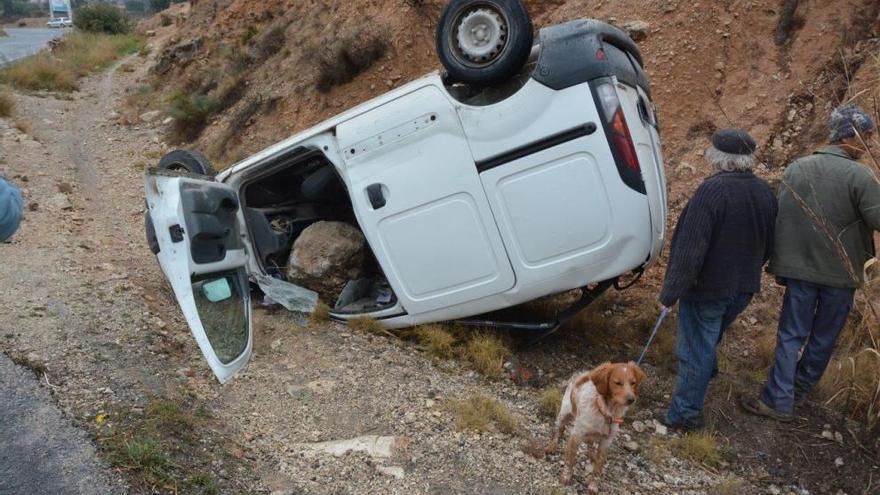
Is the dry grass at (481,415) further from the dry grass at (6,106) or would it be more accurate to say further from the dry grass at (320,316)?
the dry grass at (6,106)

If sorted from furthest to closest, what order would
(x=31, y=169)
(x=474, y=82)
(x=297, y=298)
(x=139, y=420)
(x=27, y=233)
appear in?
(x=31, y=169) → (x=27, y=233) → (x=297, y=298) → (x=474, y=82) → (x=139, y=420)

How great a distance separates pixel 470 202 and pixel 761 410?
214 centimetres

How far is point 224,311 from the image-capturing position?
413 cm

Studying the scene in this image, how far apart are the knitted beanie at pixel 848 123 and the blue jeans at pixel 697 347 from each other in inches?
40.1

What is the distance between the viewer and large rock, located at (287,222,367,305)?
4.97 m

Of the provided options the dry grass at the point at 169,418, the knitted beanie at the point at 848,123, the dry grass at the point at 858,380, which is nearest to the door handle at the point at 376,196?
the dry grass at the point at 169,418

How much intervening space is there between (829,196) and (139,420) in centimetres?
383

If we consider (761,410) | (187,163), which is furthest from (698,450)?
(187,163)

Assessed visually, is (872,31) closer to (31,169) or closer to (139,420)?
(139,420)

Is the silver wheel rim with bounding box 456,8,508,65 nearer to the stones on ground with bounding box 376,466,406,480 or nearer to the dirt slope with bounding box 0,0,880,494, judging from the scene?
the dirt slope with bounding box 0,0,880,494

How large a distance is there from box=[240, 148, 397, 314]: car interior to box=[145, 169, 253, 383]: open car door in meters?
0.58

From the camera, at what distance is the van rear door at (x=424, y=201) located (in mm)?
4098

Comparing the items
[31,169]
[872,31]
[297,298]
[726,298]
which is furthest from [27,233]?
[872,31]

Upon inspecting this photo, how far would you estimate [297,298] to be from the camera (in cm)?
505
